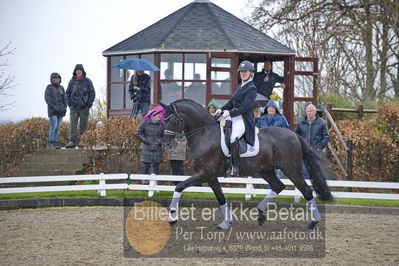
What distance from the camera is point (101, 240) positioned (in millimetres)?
10008

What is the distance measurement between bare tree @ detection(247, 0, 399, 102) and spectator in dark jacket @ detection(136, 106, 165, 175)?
14.9 meters

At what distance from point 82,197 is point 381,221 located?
6636mm

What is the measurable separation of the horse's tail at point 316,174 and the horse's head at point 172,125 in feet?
7.85

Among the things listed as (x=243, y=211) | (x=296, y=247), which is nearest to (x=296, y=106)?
(x=243, y=211)

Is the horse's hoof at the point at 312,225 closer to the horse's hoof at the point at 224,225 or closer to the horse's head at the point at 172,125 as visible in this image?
the horse's hoof at the point at 224,225

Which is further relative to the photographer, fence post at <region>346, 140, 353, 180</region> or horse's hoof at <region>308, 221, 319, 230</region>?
fence post at <region>346, 140, 353, 180</region>

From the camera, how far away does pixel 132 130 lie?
54.6ft

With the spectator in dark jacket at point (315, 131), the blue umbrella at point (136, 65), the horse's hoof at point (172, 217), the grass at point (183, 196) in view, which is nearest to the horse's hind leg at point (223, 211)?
the horse's hoof at point (172, 217)

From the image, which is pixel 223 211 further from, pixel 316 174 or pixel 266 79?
pixel 266 79

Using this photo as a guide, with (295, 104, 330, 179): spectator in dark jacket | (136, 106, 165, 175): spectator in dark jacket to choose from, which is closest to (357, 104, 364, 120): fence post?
(295, 104, 330, 179): spectator in dark jacket

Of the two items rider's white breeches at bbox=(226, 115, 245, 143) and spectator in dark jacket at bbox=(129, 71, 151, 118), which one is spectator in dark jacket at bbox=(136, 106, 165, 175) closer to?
spectator in dark jacket at bbox=(129, 71, 151, 118)

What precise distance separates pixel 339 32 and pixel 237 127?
62.3 ft

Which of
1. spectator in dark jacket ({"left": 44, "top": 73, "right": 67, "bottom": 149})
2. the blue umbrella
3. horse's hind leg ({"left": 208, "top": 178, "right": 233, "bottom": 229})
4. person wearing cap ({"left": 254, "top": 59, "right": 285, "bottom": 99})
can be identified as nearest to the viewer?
horse's hind leg ({"left": 208, "top": 178, "right": 233, "bottom": 229})

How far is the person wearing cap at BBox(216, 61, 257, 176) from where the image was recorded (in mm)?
11203
